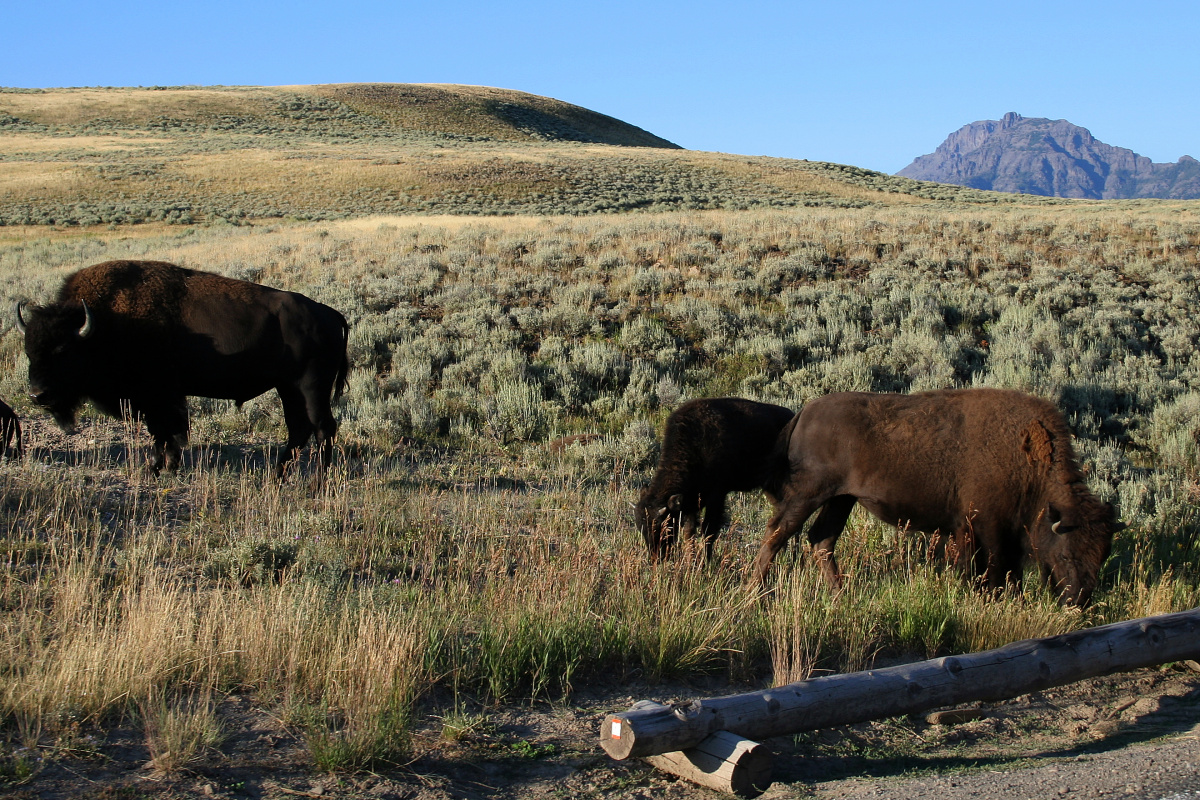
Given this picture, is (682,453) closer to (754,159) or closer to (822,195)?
(822,195)

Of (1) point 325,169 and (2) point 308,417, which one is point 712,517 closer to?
(2) point 308,417

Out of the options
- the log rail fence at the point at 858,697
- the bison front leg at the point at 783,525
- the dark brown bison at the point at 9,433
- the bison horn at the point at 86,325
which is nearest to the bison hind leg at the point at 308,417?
the bison horn at the point at 86,325

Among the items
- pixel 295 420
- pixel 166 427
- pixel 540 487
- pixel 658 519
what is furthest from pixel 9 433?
pixel 658 519

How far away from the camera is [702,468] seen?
6.68m

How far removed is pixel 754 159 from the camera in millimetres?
62719

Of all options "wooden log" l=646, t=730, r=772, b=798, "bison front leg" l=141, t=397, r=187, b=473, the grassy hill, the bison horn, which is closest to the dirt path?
"wooden log" l=646, t=730, r=772, b=798

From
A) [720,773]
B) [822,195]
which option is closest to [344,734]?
[720,773]

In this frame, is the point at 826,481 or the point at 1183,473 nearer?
the point at 826,481

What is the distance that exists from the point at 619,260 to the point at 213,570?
13.1 meters

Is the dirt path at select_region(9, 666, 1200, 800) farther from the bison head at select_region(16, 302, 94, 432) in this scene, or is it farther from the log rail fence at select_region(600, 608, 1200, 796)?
the bison head at select_region(16, 302, 94, 432)

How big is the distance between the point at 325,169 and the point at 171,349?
4166 centimetres

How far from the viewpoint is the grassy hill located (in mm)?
39844

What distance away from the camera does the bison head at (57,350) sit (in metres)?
7.97

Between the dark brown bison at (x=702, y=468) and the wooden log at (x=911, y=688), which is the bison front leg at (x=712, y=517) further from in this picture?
the wooden log at (x=911, y=688)
